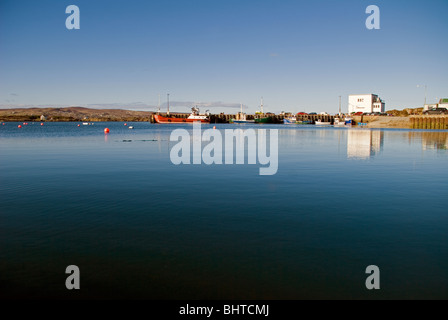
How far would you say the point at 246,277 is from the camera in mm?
Answer: 5969

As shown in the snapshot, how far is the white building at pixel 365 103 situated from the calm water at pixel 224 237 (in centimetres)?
15236

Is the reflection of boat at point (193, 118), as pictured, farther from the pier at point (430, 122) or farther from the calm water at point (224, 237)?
the calm water at point (224, 237)

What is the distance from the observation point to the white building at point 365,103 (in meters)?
154

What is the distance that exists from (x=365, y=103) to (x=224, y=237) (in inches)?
6460

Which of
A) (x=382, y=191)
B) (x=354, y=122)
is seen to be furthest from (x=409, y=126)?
(x=382, y=191)

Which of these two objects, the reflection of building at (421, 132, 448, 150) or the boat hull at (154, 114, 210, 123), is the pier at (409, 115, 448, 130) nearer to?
the reflection of building at (421, 132, 448, 150)

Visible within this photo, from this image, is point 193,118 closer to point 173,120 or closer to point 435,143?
point 173,120

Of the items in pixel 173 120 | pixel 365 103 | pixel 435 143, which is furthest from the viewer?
pixel 173 120

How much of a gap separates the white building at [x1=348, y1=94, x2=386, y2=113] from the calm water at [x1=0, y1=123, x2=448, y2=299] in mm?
152357

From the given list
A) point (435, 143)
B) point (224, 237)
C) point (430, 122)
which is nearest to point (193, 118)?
point (430, 122)

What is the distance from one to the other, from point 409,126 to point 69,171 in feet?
318

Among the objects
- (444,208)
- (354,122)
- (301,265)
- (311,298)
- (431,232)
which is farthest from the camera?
(354,122)

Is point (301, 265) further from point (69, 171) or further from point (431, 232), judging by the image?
Result: point (69, 171)

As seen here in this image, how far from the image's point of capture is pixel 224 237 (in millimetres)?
7934
